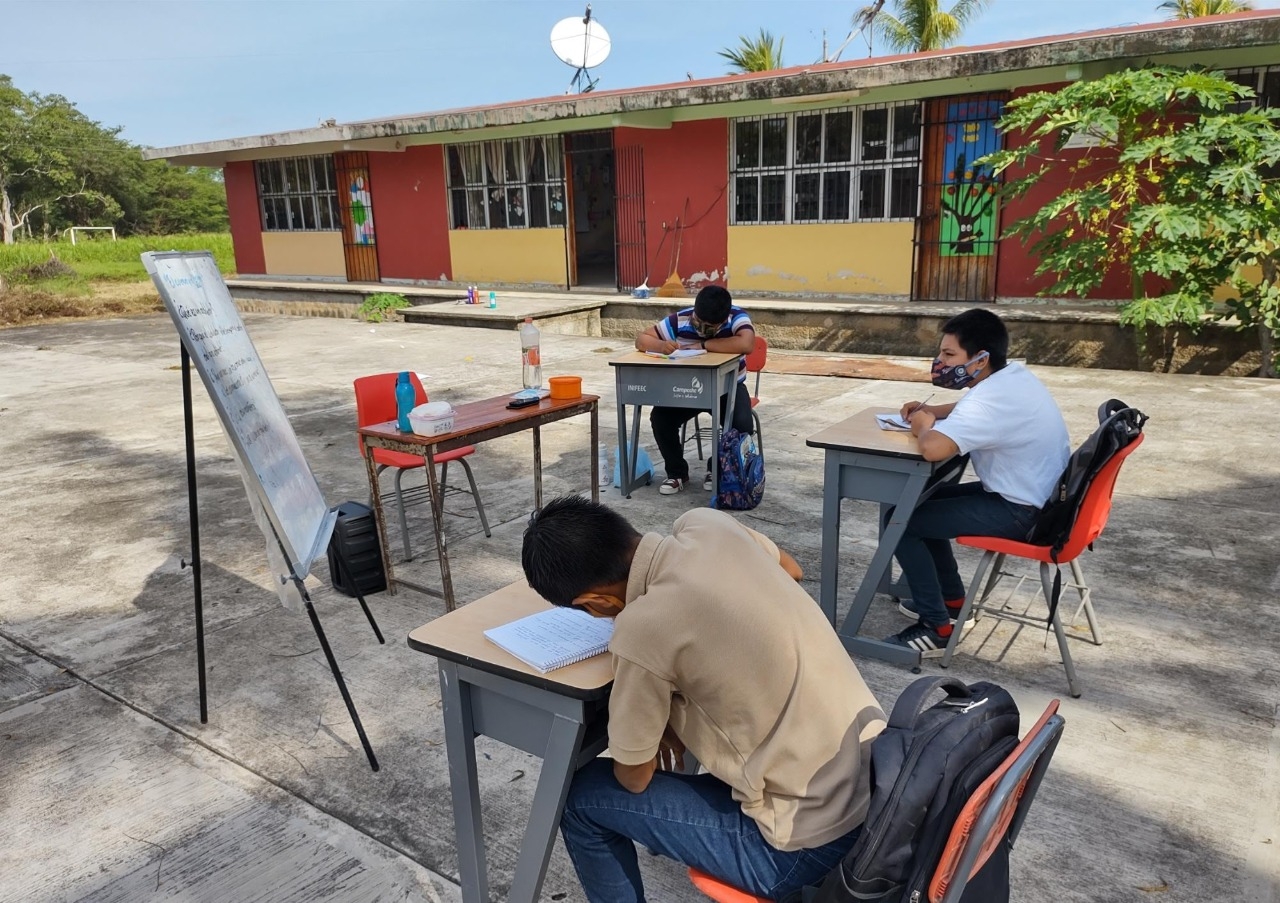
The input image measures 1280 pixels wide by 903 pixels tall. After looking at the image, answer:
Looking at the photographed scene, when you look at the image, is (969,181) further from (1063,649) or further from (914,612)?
(1063,649)

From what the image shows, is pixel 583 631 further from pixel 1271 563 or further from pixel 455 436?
pixel 1271 563

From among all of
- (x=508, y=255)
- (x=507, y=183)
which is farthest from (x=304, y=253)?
(x=507, y=183)

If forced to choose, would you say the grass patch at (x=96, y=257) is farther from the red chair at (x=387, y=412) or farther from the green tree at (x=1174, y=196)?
the green tree at (x=1174, y=196)

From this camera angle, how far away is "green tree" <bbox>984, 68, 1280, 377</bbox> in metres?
7.30

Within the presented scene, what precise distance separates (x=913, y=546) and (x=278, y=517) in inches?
85.9

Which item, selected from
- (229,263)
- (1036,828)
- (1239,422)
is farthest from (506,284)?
(229,263)

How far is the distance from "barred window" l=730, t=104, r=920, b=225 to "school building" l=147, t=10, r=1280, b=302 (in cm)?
2

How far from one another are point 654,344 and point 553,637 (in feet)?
11.8

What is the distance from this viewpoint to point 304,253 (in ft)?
58.1

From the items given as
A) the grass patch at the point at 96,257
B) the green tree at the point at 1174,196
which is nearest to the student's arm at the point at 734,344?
the green tree at the point at 1174,196

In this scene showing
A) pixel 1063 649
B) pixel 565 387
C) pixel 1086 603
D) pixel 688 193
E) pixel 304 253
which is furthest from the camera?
pixel 304 253

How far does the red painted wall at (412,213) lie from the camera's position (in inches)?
601

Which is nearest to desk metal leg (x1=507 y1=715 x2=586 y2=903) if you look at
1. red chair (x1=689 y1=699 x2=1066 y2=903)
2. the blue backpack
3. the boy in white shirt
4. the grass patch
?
red chair (x1=689 y1=699 x2=1066 y2=903)

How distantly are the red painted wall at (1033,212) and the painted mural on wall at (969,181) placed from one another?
0.20 m
